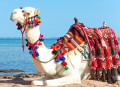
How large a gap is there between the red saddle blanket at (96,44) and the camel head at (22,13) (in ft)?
3.29

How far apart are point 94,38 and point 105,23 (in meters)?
1.10

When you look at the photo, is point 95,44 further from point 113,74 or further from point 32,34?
point 32,34

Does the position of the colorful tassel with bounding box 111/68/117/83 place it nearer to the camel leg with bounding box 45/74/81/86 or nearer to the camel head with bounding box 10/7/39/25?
the camel leg with bounding box 45/74/81/86

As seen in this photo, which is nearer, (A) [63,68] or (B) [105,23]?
(A) [63,68]

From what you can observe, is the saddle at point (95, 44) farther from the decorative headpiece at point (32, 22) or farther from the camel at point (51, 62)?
the decorative headpiece at point (32, 22)

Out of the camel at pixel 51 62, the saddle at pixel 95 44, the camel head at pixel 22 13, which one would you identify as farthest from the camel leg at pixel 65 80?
the camel head at pixel 22 13

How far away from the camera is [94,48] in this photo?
6.25m

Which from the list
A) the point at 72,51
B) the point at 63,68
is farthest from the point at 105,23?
the point at 63,68

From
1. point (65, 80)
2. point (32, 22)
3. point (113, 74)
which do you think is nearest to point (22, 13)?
point (32, 22)

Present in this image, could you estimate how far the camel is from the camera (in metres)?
5.53

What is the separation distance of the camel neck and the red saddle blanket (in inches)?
24.8

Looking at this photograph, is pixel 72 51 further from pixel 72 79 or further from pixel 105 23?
pixel 105 23

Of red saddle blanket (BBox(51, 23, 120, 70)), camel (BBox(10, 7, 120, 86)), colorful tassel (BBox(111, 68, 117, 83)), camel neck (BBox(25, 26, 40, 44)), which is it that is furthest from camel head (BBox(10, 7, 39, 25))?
colorful tassel (BBox(111, 68, 117, 83))

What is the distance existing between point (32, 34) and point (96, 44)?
1665 mm
